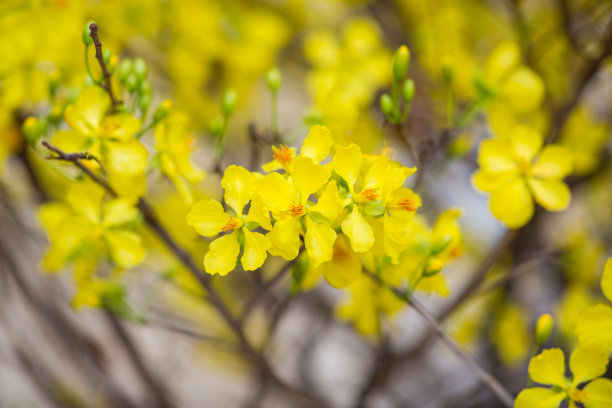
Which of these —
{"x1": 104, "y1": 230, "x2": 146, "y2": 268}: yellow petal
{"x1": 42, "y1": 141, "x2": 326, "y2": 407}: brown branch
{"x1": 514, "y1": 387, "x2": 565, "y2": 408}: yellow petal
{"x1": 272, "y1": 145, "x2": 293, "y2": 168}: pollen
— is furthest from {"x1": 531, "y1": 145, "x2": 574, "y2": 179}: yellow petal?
{"x1": 104, "y1": 230, "x2": 146, "y2": 268}: yellow petal

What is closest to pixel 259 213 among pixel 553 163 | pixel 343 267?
pixel 343 267

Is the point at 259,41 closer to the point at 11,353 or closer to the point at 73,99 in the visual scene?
the point at 73,99

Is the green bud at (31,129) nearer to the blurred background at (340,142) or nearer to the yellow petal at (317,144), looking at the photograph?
the blurred background at (340,142)

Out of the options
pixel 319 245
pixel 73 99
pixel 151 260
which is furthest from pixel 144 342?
pixel 319 245

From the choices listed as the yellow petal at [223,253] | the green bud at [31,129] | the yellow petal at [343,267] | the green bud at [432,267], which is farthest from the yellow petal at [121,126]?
the green bud at [432,267]

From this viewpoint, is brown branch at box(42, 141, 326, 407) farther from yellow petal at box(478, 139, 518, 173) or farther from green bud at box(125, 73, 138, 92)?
yellow petal at box(478, 139, 518, 173)

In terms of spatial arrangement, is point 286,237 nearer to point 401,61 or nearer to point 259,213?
point 259,213
